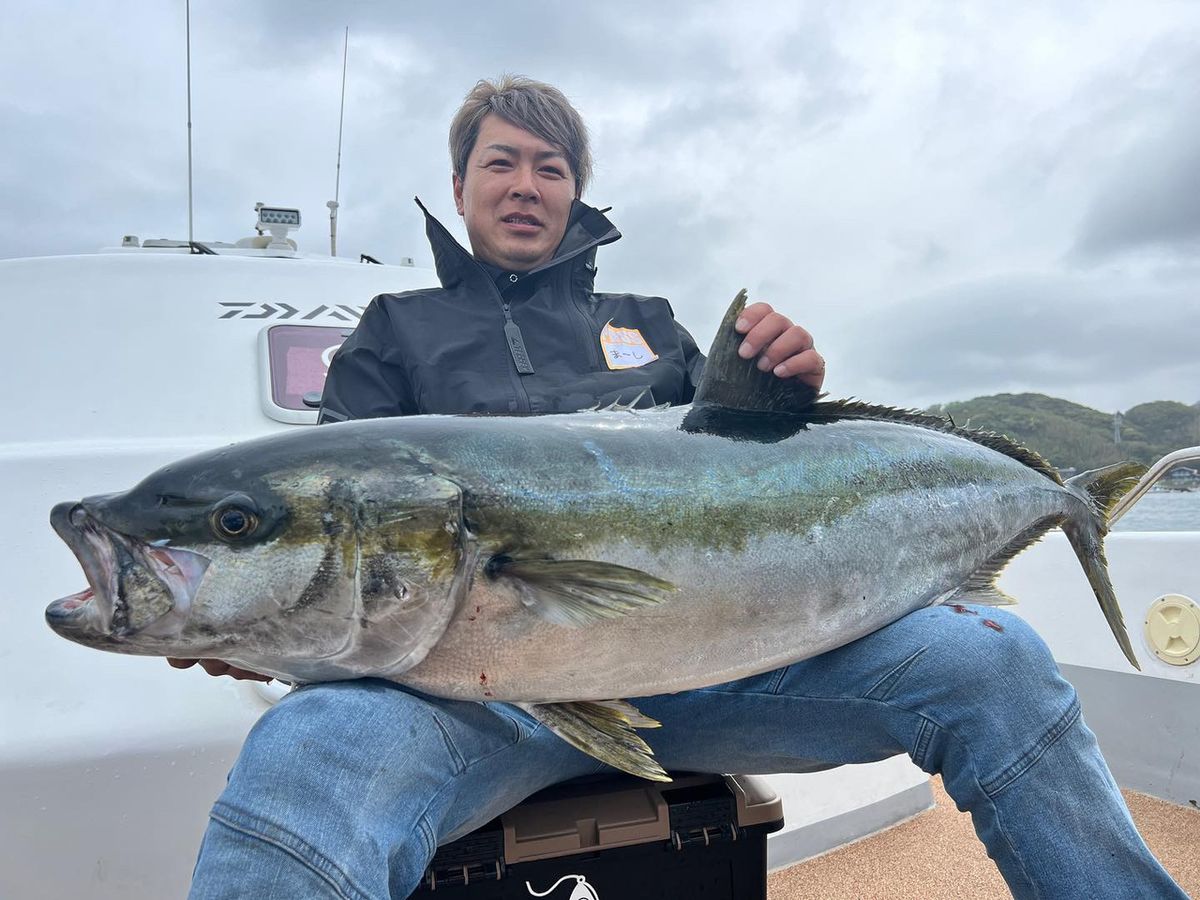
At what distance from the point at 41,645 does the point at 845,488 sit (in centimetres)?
199

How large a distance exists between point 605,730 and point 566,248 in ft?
5.06

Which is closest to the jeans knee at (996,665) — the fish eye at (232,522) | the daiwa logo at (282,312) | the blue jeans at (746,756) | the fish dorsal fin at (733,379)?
the blue jeans at (746,756)

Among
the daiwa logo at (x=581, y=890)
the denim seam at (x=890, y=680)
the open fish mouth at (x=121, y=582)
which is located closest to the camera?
the open fish mouth at (x=121, y=582)

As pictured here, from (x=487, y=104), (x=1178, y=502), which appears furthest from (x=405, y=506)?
(x=1178, y=502)

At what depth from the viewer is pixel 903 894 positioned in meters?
2.83

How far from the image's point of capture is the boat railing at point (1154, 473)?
2371 mm

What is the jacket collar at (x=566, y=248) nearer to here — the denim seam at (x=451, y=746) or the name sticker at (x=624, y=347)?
A: the name sticker at (x=624, y=347)

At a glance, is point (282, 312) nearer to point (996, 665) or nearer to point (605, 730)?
point (605, 730)

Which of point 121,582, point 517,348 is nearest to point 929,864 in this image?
point 517,348

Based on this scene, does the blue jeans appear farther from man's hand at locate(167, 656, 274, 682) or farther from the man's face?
the man's face

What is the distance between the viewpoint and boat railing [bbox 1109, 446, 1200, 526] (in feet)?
7.78

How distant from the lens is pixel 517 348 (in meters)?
2.31

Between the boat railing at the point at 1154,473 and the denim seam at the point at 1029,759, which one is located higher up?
the boat railing at the point at 1154,473

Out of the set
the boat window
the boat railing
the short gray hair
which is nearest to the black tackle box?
the boat railing
